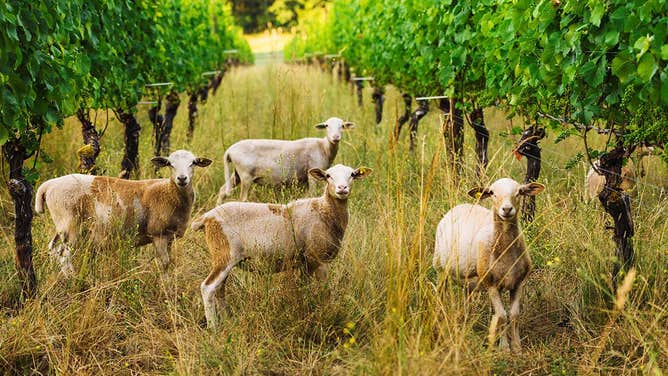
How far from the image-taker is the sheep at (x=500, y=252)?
14.3 feet

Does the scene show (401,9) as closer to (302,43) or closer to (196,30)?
(196,30)

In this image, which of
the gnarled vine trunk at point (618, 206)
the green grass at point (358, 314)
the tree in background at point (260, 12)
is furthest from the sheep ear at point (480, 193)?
the tree in background at point (260, 12)

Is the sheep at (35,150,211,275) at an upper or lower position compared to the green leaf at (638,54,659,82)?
lower

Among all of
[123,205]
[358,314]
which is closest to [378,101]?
[123,205]

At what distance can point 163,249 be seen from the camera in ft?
18.9

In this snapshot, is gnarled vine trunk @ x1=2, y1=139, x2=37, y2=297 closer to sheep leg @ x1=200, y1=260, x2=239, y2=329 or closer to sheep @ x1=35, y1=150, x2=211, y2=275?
sheep @ x1=35, y1=150, x2=211, y2=275

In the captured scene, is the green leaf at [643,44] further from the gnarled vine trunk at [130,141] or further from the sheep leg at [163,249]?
the gnarled vine trunk at [130,141]

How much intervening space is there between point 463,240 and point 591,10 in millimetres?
1600

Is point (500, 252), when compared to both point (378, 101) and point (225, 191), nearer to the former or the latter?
point (225, 191)

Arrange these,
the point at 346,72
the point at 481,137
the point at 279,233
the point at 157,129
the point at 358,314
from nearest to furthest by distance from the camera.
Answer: the point at 358,314, the point at 279,233, the point at 481,137, the point at 157,129, the point at 346,72

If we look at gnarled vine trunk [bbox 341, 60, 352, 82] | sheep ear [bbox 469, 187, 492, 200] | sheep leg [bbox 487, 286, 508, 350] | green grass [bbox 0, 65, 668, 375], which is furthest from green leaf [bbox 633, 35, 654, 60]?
gnarled vine trunk [bbox 341, 60, 352, 82]

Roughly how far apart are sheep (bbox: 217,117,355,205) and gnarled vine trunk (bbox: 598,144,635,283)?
351cm

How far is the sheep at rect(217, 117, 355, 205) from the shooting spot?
782 centimetres

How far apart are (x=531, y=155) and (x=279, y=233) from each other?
2.44 metres
